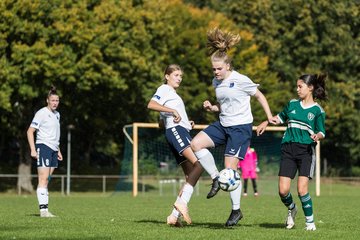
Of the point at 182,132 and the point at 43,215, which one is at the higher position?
the point at 182,132

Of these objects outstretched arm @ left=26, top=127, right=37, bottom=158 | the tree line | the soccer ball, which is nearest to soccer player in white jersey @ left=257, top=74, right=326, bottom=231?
the soccer ball

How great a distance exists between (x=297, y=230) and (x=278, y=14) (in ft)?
148

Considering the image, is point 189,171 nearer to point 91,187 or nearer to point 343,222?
point 343,222

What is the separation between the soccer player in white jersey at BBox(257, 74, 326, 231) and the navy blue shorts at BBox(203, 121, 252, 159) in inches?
9.2

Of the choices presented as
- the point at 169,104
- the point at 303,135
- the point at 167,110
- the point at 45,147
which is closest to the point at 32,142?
the point at 45,147

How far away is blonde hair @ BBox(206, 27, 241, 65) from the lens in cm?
1200

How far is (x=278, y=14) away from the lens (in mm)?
55938

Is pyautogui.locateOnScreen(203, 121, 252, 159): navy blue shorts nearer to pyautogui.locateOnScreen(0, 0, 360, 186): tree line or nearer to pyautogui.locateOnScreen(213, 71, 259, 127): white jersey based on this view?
pyautogui.locateOnScreen(213, 71, 259, 127): white jersey

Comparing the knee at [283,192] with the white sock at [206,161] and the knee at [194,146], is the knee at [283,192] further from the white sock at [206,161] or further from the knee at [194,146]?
the knee at [194,146]

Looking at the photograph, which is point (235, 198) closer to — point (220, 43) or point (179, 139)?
point (179, 139)

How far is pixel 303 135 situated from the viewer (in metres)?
11.8

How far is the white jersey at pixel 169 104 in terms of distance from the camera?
12.4 m

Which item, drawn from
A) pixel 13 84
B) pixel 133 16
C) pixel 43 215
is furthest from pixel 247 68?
pixel 43 215

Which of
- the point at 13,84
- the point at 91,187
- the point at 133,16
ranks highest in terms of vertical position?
the point at 133,16
